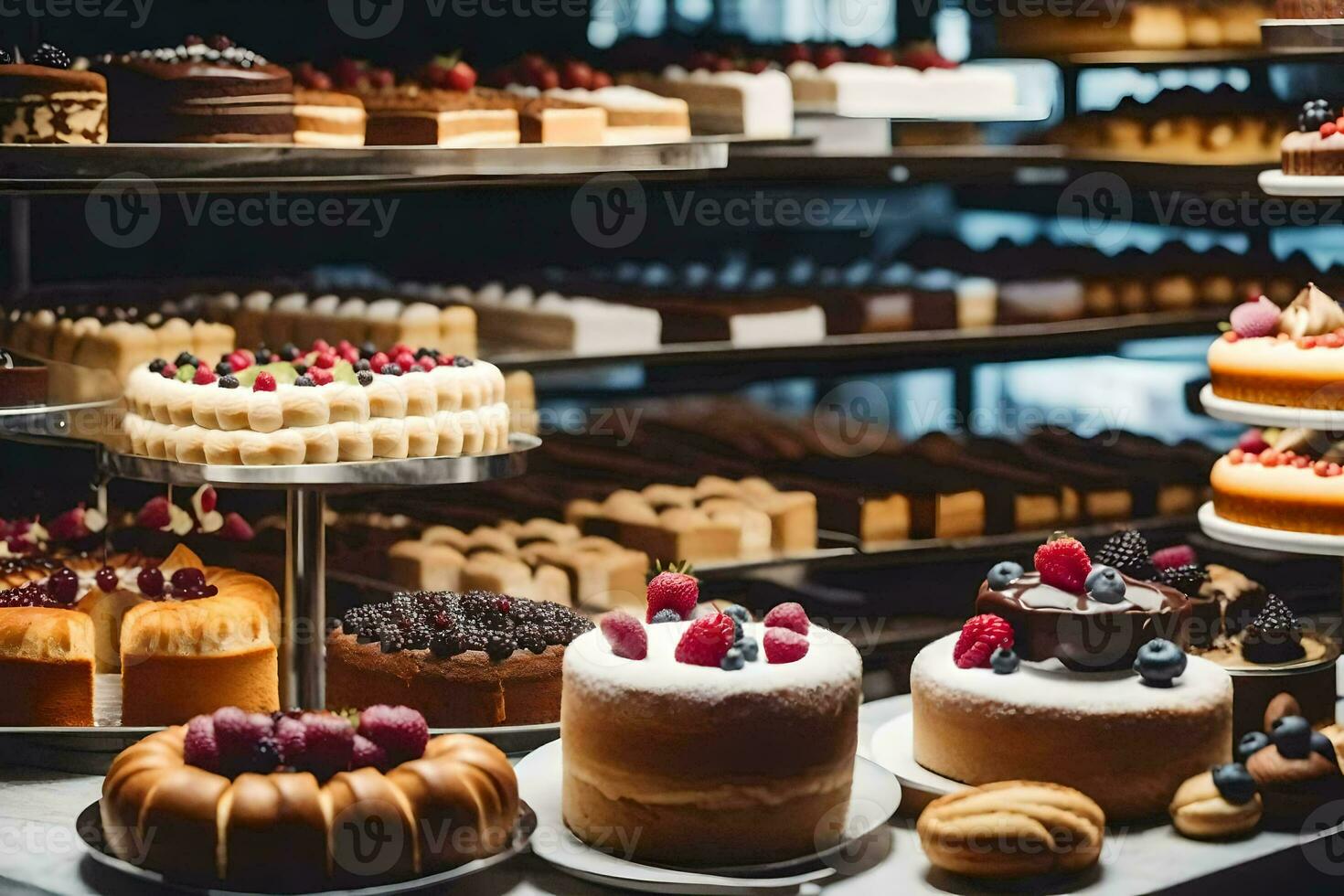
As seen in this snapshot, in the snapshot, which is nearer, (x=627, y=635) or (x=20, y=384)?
(x=627, y=635)

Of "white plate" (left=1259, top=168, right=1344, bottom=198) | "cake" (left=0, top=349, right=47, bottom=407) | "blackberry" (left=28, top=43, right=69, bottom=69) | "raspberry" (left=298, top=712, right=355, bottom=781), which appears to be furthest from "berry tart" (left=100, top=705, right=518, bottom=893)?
"white plate" (left=1259, top=168, right=1344, bottom=198)

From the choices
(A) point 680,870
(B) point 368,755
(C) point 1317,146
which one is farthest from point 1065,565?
(C) point 1317,146

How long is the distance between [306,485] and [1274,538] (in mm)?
1981

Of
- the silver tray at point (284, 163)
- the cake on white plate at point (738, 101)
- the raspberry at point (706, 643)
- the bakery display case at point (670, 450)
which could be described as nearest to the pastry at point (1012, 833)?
the bakery display case at point (670, 450)

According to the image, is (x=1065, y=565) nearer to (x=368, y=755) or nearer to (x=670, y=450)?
(x=368, y=755)

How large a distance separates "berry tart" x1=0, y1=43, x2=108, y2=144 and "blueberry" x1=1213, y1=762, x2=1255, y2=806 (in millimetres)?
2452

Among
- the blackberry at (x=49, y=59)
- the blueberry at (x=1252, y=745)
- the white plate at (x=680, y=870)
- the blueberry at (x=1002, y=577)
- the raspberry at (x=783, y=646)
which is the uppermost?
the blackberry at (x=49, y=59)

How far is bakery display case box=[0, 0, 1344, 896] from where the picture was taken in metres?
2.77

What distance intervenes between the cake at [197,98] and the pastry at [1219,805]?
222cm

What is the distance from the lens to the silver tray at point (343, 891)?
8.52 ft

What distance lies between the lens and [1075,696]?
2967 mm

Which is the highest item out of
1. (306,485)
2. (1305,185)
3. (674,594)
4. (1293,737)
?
(1305,185)

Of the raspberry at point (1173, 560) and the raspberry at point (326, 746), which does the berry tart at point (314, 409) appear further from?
the raspberry at point (1173, 560)

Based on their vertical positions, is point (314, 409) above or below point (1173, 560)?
above
